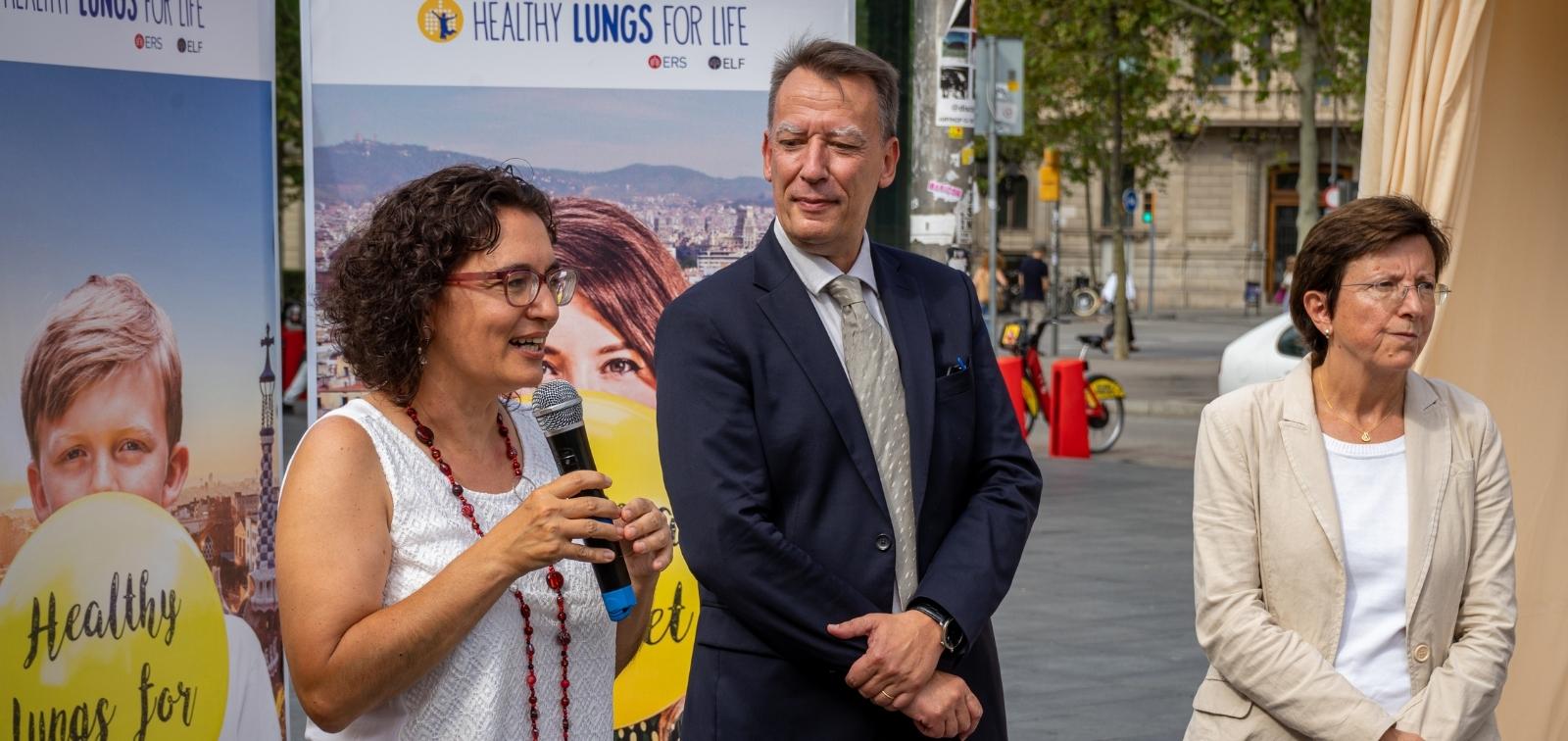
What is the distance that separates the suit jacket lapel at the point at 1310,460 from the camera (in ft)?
11.3

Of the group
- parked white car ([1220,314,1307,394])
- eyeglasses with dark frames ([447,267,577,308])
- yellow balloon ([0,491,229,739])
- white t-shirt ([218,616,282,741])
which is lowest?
parked white car ([1220,314,1307,394])

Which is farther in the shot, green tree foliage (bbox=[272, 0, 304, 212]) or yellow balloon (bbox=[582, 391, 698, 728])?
green tree foliage (bbox=[272, 0, 304, 212])

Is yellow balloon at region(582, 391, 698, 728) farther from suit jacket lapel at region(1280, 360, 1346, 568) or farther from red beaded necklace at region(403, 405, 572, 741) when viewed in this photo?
red beaded necklace at region(403, 405, 572, 741)

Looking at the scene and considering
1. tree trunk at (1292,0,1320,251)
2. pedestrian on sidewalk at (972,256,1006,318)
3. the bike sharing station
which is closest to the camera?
the bike sharing station

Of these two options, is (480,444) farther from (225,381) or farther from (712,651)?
(225,381)

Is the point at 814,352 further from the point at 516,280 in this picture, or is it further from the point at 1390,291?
the point at 1390,291

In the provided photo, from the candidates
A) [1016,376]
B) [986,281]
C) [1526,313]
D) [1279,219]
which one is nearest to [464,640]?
[1526,313]

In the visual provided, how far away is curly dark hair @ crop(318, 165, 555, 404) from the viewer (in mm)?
2584

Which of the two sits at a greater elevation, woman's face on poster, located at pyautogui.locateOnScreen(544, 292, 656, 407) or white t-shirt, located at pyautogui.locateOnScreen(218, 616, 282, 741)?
woman's face on poster, located at pyautogui.locateOnScreen(544, 292, 656, 407)

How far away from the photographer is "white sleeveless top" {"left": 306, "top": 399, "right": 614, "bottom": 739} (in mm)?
2541

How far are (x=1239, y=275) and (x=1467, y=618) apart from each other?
5706cm

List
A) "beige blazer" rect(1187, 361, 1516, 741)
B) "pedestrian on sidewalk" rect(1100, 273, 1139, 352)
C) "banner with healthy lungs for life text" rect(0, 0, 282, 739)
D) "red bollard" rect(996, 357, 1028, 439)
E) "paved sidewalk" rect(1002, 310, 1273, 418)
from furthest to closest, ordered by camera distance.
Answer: "pedestrian on sidewalk" rect(1100, 273, 1139, 352) < "paved sidewalk" rect(1002, 310, 1273, 418) < "red bollard" rect(996, 357, 1028, 439) < "banner with healthy lungs for life text" rect(0, 0, 282, 739) < "beige blazer" rect(1187, 361, 1516, 741)

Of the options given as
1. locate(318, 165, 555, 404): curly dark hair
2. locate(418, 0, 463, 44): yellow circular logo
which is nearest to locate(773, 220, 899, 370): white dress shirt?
locate(318, 165, 555, 404): curly dark hair

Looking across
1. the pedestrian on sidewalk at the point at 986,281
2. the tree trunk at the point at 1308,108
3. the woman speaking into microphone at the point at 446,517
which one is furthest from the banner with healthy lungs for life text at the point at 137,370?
the pedestrian on sidewalk at the point at 986,281
